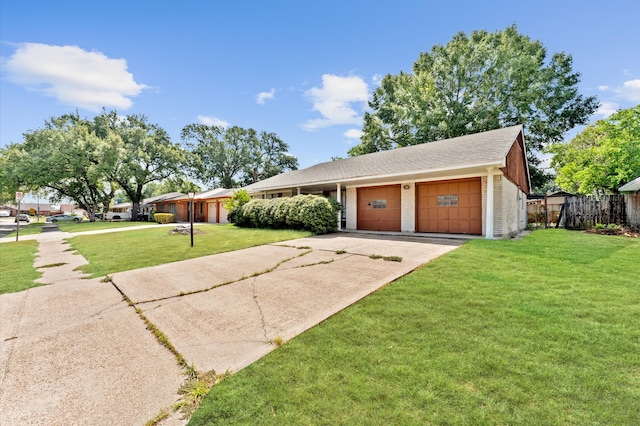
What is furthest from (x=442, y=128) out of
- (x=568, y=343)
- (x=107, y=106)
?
(x=107, y=106)

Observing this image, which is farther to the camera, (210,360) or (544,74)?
(544,74)

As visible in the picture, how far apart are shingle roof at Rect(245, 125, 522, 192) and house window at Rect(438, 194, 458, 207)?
1.58m

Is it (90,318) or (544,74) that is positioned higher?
(544,74)

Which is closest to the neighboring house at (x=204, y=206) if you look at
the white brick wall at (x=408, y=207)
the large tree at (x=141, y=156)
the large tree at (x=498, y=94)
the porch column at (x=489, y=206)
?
the large tree at (x=141, y=156)

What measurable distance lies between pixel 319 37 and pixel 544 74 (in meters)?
19.1

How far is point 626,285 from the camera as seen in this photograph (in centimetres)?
415

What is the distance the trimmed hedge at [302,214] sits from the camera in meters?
12.0

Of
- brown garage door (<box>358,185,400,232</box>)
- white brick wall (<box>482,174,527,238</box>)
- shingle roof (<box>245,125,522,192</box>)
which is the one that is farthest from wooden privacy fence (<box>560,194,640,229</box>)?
brown garage door (<box>358,185,400,232</box>)

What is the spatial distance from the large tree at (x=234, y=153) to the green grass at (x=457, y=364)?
132 feet

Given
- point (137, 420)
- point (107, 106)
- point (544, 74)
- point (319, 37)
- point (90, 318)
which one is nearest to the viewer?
point (137, 420)

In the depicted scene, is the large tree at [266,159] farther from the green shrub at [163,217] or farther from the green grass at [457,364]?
the green grass at [457,364]

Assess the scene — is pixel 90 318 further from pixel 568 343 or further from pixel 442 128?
pixel 442 128

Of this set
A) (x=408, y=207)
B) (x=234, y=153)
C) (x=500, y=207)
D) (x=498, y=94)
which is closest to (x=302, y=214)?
(x=408, y=207)

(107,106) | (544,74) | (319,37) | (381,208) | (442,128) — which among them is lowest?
(381,208)
